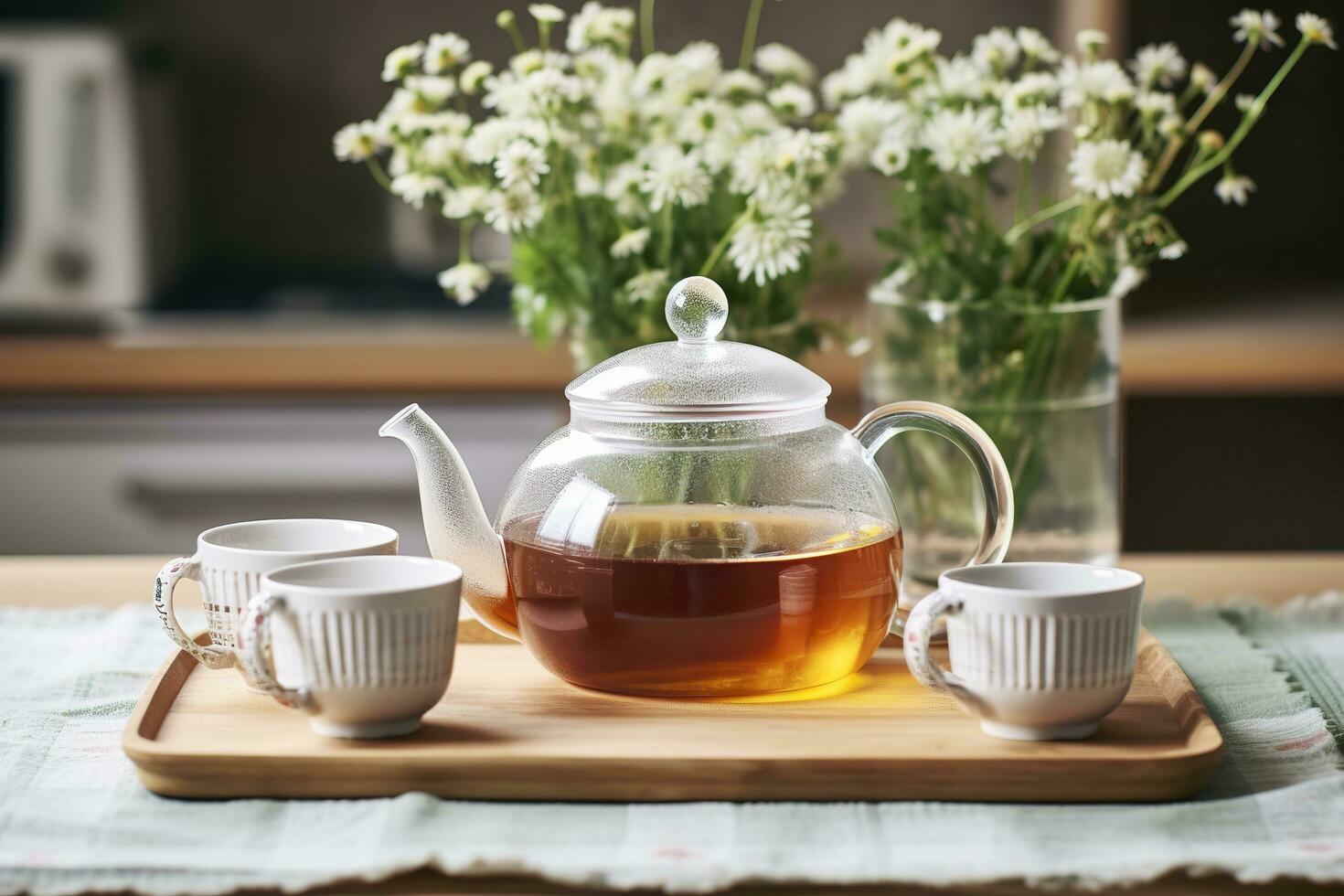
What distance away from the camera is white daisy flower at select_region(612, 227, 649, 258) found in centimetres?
Answer: 109

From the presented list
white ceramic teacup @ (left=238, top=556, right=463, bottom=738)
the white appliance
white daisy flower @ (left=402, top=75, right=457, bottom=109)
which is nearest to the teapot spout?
white ceramic teacup @ (left=238, top=556, right=463, bottom=738)

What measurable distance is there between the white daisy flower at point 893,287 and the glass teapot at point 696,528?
0.25 meters

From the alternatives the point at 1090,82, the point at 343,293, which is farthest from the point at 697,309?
the point at 343,293

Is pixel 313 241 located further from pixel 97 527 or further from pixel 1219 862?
pixel 1219 862

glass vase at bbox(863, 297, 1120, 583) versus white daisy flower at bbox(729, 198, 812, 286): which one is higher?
white daisy flower at bbox(729, 198, 812, 286)

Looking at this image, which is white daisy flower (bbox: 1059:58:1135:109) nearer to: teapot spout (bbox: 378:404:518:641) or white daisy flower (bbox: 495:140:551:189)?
white daisy flower (bbox: 495:140:551:189)

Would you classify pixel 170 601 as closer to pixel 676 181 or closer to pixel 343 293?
pixel 676 181

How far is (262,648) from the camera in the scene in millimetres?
767

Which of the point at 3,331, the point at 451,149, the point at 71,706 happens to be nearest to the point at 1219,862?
the point at 71,706

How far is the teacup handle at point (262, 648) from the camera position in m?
0.76

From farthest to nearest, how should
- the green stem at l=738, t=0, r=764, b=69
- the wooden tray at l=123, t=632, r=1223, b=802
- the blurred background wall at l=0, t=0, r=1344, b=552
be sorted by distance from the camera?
the blurred background wall at l=0, t=0, r=1344, b=552, the green stem at l=738, t=0, r=764, b=69, the wooden tray at l=123, t=632, r=1223, b=802

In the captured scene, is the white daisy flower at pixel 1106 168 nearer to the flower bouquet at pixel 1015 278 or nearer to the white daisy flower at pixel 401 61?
the flower bouquet at pixel 1015 278

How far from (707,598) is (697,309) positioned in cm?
17

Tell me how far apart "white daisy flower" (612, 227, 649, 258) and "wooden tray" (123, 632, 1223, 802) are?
364mm
